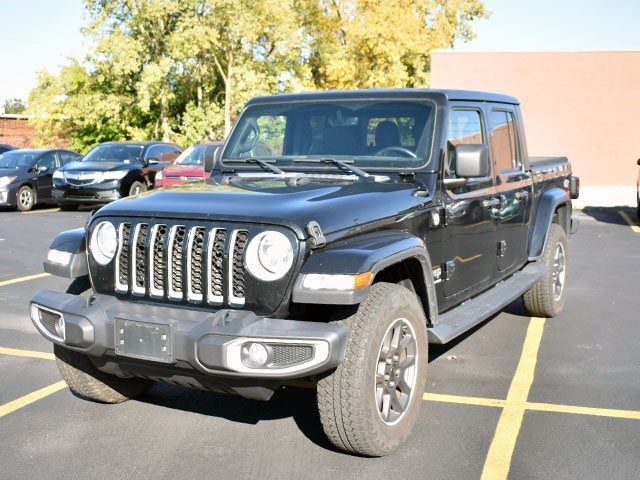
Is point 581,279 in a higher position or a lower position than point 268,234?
lower

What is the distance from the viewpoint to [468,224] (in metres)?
5.52

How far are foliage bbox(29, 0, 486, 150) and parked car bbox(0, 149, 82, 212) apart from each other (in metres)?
13.1

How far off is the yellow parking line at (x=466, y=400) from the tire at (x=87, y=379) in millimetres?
1789

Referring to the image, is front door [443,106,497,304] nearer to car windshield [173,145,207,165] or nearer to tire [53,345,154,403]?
tire [53,345,154,403]

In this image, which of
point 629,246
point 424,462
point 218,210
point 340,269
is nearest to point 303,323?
point 340,269

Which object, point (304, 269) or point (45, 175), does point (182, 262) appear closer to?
point (304, 269)

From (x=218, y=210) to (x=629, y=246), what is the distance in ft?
32.5

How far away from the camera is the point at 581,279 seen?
9.55 m

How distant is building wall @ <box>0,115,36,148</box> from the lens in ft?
148

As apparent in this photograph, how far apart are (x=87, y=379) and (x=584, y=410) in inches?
A: 114

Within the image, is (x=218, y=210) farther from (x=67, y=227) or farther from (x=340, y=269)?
(x=67, y=227)

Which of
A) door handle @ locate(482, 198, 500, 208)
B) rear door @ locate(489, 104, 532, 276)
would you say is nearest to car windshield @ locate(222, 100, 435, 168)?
door handle @ locate(482, 198, 500, 208)

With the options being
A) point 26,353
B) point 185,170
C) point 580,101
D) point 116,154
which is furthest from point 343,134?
point 580,101

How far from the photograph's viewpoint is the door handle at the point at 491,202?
18.9 ft
